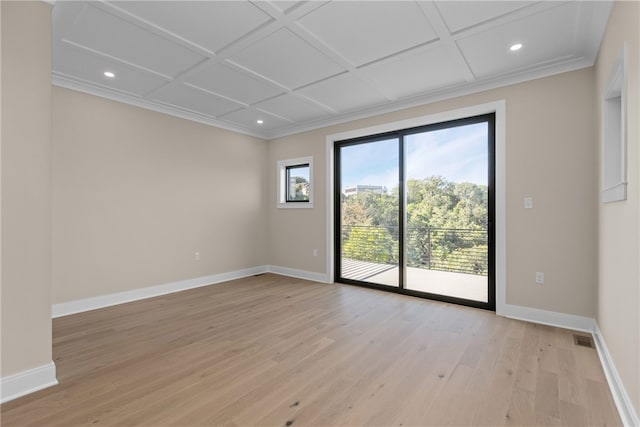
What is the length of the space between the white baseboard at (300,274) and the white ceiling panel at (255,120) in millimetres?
2547

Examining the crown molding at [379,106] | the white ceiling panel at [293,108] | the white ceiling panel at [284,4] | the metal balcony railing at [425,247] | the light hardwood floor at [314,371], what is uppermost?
the white ceiling panel at [293,108]

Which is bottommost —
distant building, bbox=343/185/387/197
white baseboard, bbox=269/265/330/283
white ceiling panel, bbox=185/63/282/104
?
white baseboard, bbox=269/265/330/283

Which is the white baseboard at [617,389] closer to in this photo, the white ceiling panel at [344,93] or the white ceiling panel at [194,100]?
the white ceiling panel at [344,93]

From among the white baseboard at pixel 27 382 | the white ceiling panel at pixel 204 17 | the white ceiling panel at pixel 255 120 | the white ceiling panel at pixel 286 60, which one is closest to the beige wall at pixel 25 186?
the white baseboard at pixel 27 382

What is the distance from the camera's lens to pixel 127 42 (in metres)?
2.45

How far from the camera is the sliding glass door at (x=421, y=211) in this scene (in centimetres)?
346

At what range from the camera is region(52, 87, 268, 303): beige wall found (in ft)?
10.6

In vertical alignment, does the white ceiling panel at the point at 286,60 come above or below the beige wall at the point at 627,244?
above

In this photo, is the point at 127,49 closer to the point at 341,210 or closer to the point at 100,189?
the point at 100,189

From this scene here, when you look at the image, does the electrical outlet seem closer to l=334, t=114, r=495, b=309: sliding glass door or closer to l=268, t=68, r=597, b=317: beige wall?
l=268, t=68, r=597, b=317: beige wall

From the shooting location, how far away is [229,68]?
2.92m

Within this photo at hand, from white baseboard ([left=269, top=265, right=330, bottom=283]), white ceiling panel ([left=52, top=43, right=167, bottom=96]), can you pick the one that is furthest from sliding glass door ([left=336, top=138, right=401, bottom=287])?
white ceiling panel ([left=52, top=43, right=167, bottom=96])

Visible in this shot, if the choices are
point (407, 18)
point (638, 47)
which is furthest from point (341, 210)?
point (638, 47)

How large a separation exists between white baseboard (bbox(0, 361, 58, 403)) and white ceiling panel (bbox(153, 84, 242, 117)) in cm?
291
